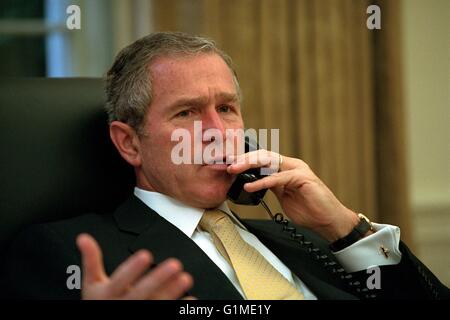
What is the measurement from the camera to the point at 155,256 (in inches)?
→ 48.7

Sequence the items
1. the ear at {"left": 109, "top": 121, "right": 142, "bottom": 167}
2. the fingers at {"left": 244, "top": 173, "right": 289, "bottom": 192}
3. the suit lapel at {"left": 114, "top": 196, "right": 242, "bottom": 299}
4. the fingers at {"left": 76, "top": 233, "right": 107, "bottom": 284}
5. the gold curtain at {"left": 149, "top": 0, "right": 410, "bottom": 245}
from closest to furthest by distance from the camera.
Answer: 1. the fingers at {"left": 76, "top": 233, "right": 107, "bottom": 284}
2. the suit lapel at {"left": 114, "top": 196, "right": 242, "bottom": 299}
3. the fingers at {"left": 244, "top": 173, "right": 289, "bottom": 192}
4. the ear at {"left": 109, "top": 121, "right": 142, "bottom": 167}
5. the gold curtain at {"left": 149, "top": 0, "right": 410, "bottom": 245}

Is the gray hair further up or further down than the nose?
further up

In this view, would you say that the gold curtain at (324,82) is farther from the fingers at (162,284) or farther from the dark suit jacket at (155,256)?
the fingers at (162,284)

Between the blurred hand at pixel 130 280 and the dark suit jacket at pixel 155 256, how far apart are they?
277 mm

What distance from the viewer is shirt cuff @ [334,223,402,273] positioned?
138 centimetres

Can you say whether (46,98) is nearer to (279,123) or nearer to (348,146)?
(279,123)

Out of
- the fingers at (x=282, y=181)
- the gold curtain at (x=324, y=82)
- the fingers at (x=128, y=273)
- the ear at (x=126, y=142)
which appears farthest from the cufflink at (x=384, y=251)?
the gold curtain at (x=324, y=82)

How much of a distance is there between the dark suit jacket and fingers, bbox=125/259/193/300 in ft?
0.90

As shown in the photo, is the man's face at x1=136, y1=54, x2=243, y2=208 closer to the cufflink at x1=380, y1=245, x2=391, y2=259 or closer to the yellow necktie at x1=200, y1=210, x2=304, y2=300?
the yellow necktie at x1=200, y1=210, x2=304, y2=300

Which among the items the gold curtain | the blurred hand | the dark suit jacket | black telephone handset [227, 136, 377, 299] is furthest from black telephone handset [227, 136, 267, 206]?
the gold curtain

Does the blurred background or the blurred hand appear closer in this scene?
the blurred hand

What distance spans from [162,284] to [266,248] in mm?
559

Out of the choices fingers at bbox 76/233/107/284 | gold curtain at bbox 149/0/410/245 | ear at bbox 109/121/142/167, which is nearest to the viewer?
fingers at bbox 76/233/107/284

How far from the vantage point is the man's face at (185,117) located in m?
1.34
